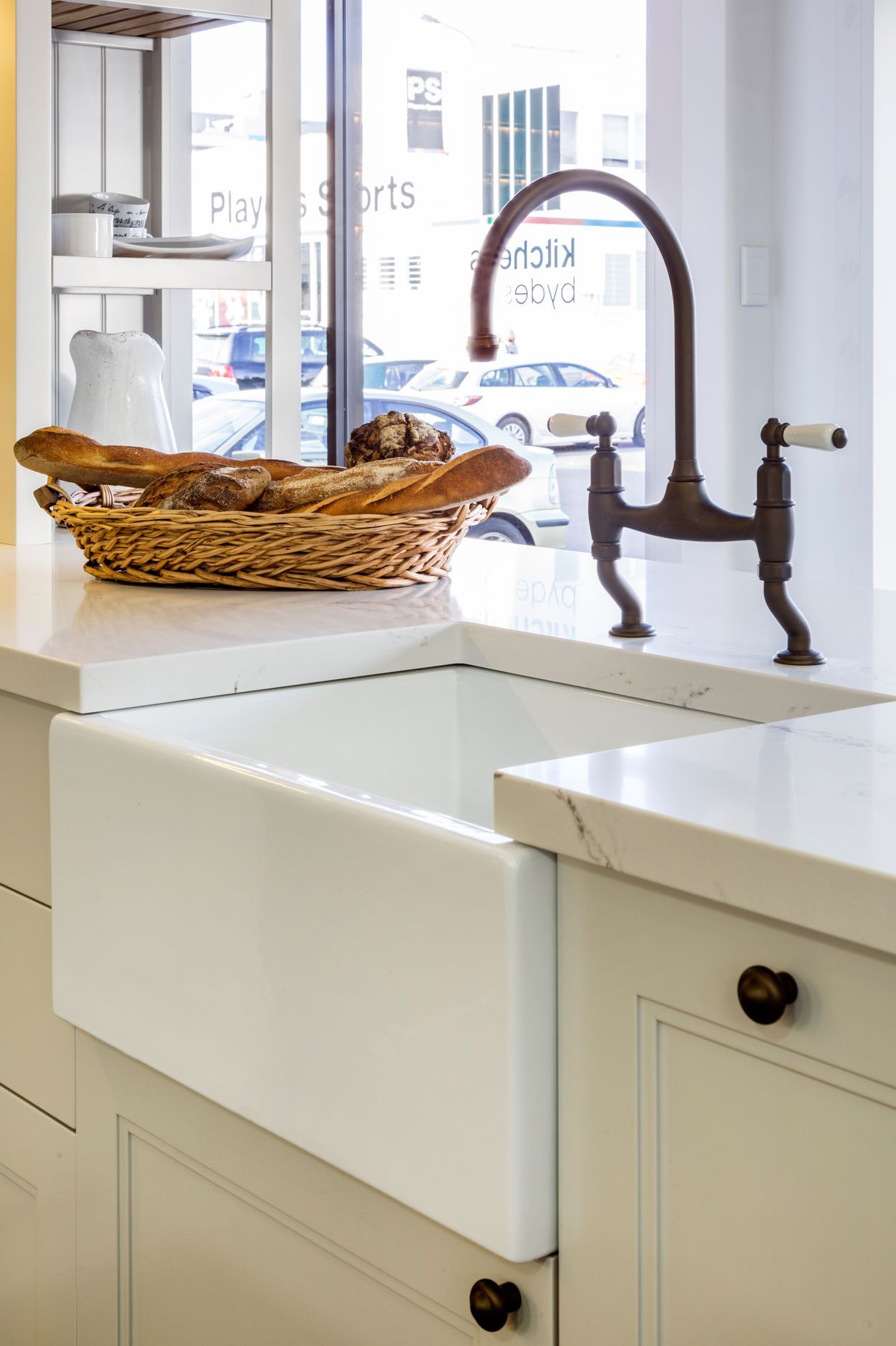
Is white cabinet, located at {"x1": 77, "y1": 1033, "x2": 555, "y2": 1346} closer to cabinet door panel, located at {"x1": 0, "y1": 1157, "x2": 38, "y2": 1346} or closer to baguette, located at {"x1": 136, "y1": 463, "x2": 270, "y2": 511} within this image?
cabinet door panel, located at {"x1": 0, "y1": 1157, "x2": 38, "y2": 1346}

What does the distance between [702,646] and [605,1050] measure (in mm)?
483

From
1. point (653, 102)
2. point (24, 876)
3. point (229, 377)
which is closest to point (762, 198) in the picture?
point (653, 102)

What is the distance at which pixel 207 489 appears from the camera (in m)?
1.37

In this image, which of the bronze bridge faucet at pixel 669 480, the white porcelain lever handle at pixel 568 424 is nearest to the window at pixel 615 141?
the bronze bridge faucet at pixel 669 480

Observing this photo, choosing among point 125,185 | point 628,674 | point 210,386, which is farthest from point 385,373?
point 628,674

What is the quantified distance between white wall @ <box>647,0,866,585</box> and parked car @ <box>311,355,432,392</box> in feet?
4.09

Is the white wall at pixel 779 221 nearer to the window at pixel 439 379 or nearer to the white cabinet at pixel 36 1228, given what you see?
the window at pixel 439 379

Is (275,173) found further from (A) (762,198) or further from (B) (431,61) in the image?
(B) (431,61)

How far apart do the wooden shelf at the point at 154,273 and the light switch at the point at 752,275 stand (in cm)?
154

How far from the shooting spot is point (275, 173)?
6.67 feet

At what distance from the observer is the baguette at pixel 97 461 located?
158 cm

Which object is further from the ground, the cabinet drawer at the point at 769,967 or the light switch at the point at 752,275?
the light switch at the point at 752,275

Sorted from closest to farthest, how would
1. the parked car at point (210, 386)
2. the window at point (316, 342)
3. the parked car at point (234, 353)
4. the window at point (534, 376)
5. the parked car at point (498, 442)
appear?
the parked car at point (234, 353) < the parked car at point (210, 386) < the window at point (534, 376) < the parked car at point (498, 442) < the window at point (316, 342)

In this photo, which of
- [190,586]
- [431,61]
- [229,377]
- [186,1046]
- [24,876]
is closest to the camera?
[186,1046]
